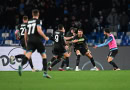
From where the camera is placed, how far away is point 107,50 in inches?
811

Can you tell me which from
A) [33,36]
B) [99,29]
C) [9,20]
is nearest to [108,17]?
[99,29]

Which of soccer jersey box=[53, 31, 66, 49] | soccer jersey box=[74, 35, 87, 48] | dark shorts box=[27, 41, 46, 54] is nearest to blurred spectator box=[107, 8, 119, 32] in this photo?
soccer jersey box=[74, 35, 87, 48]

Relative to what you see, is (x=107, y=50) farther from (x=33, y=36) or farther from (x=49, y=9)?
(x=33, y=36)

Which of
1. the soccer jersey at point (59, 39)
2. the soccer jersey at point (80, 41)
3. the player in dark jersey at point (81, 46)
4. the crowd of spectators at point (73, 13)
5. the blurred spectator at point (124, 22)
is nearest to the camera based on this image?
the soccer jersey at point (59, 39)

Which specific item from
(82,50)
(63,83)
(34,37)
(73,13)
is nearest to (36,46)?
(34,37)

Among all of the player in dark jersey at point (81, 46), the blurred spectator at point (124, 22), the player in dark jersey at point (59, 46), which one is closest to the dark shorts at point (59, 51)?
the player in dark jersey at point (59, 46)

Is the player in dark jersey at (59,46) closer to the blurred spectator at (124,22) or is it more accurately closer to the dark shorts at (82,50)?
the dark shorts at (82,50)

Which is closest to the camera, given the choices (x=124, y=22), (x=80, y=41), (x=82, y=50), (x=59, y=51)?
(x=59, y=51)

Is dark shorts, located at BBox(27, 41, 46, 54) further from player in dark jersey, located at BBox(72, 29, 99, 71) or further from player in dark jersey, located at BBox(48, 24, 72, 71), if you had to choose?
player in dark jersey, located at BBox(72, 29, 99, 71)

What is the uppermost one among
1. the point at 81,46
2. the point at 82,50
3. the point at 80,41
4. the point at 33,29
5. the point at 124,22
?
the point at 33,29

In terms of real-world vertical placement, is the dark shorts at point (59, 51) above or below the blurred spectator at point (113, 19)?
below

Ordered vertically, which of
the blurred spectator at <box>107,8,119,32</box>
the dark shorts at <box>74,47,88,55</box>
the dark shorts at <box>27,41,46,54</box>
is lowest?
the dark shorts at <box>74,47,88,55</box>

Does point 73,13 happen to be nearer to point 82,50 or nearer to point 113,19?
point 113,19

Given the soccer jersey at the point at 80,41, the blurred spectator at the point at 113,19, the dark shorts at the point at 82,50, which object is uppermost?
the blurred spectator at the point at 113,19
